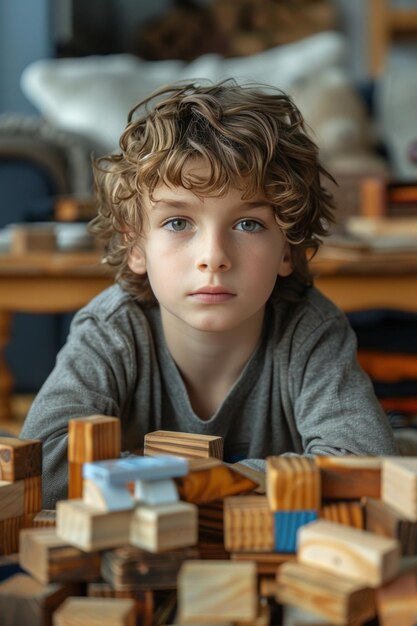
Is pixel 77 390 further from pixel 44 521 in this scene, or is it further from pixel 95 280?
pixel 95 280

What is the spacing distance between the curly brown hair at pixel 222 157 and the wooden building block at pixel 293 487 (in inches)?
16.2

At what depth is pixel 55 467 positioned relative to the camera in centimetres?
112

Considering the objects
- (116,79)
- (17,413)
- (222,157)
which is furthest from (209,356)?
(116,79)

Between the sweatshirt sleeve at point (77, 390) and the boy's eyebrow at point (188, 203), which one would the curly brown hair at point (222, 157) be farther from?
the sweatshirt sleeve at point (77, 390)

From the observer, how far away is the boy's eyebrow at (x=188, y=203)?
1.09 meters

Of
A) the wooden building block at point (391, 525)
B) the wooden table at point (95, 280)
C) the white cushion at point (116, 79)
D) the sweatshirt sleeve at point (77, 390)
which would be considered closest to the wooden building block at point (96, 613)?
the wooden building block at point (391, 525)

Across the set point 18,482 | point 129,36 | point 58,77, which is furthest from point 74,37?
point 18,482

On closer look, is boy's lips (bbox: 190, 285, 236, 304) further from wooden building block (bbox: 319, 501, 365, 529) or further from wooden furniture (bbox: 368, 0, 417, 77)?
wooden furniture (bbox: 368, 0, 417, 77)

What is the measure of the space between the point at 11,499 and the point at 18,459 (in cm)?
4

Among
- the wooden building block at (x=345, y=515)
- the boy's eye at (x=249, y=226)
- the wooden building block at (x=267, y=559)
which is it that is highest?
the boy's eye at (x=249, y=226)

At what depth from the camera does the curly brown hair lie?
3.58 ft

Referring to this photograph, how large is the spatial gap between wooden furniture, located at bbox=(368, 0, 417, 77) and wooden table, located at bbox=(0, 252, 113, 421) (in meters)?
3.15

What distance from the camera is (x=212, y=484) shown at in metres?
0.81

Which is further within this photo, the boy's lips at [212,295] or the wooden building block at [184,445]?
the boy's lips at [212,295]
